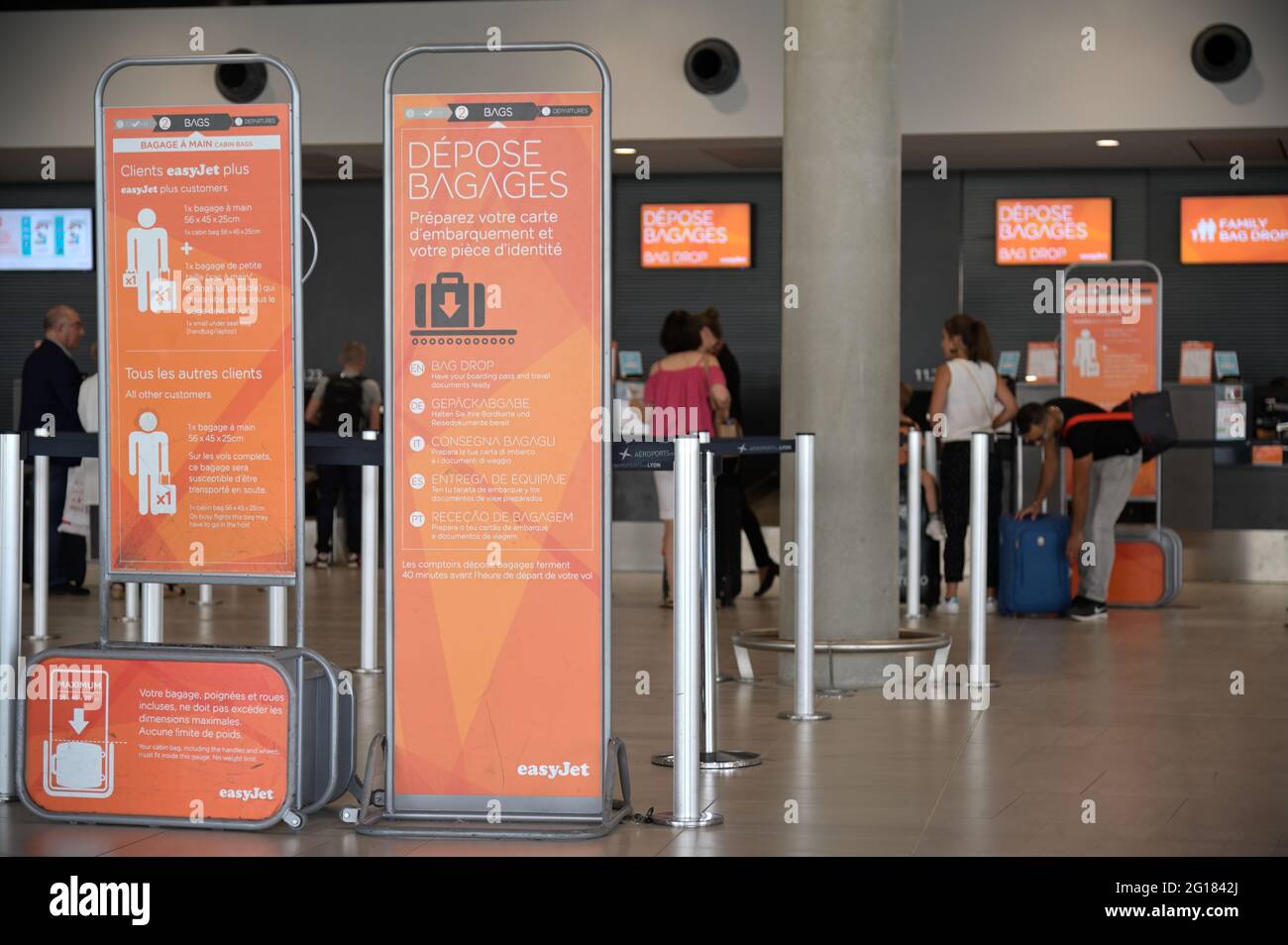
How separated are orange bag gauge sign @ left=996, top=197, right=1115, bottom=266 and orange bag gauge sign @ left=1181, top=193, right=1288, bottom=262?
0.58 m

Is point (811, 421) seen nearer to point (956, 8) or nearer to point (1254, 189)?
point (956, 8)

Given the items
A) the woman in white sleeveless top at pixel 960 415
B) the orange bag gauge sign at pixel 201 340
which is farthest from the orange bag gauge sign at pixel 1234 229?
the orange bag gauge sign at pixel 201 340

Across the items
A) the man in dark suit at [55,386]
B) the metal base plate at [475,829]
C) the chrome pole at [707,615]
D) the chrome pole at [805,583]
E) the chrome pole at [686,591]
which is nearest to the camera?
the metal base plate at [475,829]

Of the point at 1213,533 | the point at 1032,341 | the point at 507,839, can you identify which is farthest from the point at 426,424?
the point at 1032,341

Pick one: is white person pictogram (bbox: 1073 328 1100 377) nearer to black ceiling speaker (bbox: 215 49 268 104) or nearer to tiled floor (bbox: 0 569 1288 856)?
tiled floor (bbox: 0 569 1288 856)

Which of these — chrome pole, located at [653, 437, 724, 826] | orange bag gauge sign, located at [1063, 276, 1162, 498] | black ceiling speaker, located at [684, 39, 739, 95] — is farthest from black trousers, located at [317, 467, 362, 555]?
chrome pole, located at [653, 437, 724, 826]

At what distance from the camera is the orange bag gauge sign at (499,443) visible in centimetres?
387

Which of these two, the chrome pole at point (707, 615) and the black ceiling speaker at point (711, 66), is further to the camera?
the black ceiling speaker at point (711, 66)

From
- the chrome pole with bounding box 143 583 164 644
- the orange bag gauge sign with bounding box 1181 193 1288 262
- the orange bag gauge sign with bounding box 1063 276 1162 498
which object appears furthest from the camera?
the orange bag gauge sign with bounding box 1181 193 1288 262

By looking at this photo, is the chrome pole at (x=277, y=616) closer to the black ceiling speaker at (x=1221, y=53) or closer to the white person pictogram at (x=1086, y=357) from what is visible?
the white person pictogram at (x=1086, y=357)

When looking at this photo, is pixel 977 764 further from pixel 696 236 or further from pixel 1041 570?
pixel 696 236

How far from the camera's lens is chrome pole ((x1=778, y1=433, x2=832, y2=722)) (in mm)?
5602

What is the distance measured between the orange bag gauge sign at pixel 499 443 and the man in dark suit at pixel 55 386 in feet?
19.5

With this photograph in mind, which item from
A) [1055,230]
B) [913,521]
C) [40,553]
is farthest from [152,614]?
[1055,230]
